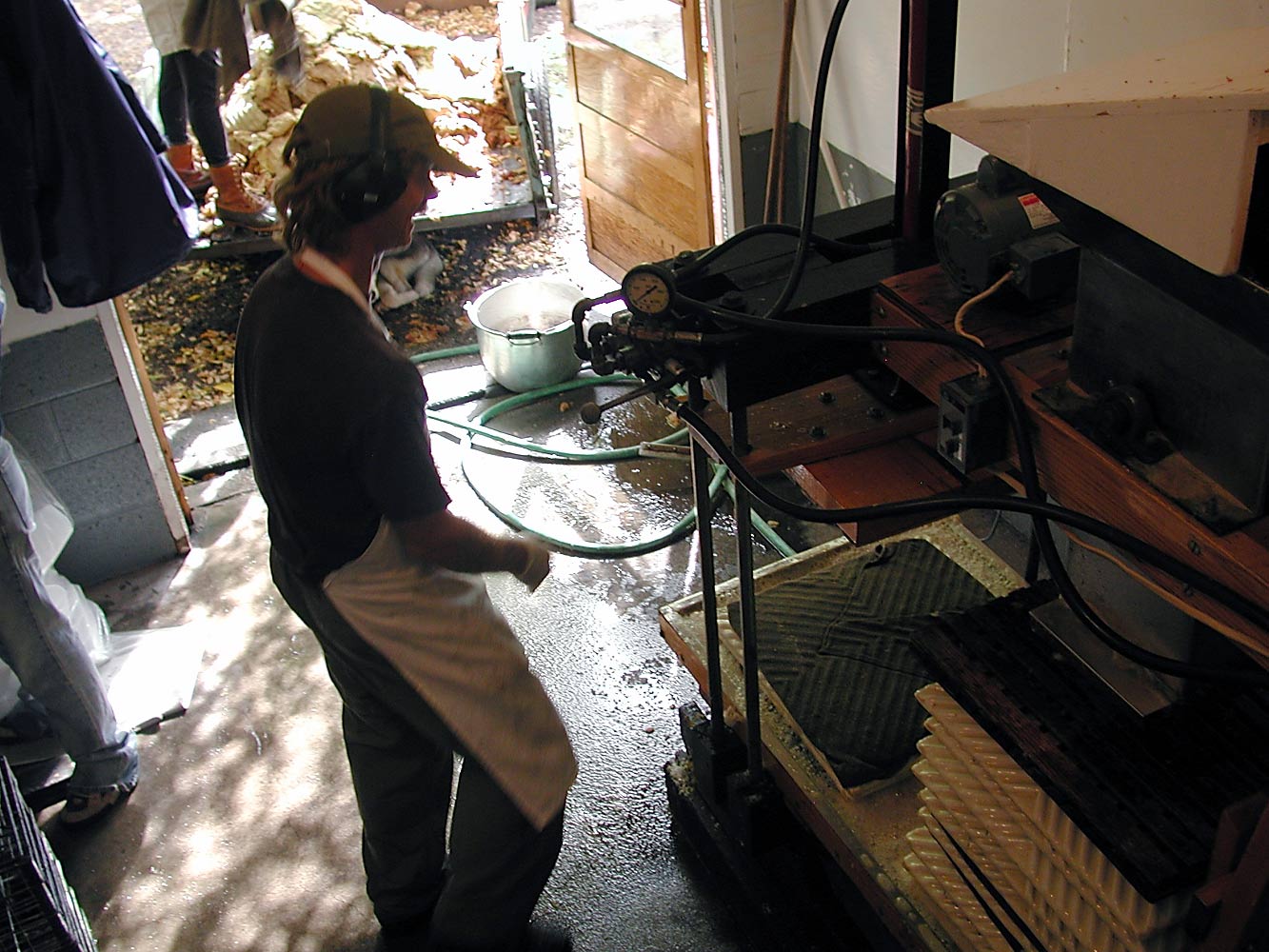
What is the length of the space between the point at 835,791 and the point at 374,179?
4.41ft

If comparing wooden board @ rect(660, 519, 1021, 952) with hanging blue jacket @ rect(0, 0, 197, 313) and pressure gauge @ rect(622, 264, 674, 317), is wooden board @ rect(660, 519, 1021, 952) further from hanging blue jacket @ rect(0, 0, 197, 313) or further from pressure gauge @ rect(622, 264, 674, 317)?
hanging blue jacket @ rect(0, 0, 197, 313)

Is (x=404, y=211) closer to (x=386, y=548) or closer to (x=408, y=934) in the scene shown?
(x=386, y=548)

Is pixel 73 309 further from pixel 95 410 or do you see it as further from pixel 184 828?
pixel 184 828

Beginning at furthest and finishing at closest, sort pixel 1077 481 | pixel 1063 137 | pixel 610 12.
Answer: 1. pixel 610 12
2. pixel 1077 481
3. pixel 1063 137

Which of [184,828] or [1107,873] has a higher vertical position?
[1107,873]

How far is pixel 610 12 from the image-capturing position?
4.42 m

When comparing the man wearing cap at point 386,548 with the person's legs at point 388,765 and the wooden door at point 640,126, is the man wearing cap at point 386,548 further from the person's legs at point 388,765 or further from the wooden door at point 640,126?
the wooden door at point 640,126

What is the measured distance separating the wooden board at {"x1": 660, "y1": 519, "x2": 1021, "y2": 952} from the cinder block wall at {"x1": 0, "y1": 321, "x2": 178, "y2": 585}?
182cm

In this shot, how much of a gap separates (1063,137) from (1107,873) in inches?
36.4

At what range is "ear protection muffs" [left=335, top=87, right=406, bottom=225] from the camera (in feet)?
5.93

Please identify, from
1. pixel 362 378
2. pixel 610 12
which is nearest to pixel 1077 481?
pixel 362 378

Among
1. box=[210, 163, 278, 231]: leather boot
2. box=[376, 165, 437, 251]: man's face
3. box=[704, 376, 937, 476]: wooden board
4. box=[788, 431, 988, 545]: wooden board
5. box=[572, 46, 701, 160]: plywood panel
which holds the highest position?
box=[376, 165, 437, 251]: man's face

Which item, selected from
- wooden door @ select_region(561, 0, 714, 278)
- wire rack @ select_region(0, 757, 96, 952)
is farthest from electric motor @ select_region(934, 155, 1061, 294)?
wooden door @ select_region(561, 0, 714, 278)

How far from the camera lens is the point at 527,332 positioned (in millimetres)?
4164
